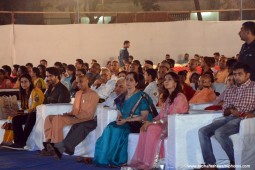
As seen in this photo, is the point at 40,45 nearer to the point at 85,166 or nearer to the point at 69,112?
the point at 69,112

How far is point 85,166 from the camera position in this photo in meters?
10.1

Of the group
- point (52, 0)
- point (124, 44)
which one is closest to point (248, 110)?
point (124, 44)

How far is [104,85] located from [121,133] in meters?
3.45

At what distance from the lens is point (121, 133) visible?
32.3 ft

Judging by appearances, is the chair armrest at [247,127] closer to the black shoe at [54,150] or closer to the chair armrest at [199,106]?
the chair armrest at [199,106]

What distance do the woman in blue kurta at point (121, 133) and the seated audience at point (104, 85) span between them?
2.73m

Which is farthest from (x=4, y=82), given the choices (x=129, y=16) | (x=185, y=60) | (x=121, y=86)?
(x=129, y=16)

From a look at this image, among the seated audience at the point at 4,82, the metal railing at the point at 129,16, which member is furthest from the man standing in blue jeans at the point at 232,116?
the metal railing at the point at 129,16

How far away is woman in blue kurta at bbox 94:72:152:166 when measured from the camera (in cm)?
986

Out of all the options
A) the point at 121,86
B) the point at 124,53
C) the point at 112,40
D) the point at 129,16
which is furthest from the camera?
the point at 129,16

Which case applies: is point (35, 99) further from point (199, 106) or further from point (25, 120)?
point (199, 106)

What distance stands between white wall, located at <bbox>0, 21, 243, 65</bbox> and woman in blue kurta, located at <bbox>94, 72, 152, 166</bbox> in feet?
39.7

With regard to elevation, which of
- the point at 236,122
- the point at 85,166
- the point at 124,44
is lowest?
the point at 85,166

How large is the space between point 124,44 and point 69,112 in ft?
33.0
